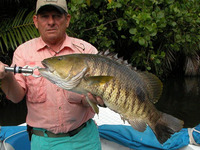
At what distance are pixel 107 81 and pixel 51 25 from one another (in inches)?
28.6

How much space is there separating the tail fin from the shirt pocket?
41.7 inches

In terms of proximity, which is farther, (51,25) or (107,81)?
(51,25)

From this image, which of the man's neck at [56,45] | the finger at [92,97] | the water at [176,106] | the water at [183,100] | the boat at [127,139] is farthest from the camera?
the water at [183,100]

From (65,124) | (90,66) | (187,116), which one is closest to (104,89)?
(90,66)

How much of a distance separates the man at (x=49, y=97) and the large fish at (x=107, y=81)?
0.29m

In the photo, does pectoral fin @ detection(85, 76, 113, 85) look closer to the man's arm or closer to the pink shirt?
the pink shirt

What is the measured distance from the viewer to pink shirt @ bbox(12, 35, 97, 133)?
6.11ft

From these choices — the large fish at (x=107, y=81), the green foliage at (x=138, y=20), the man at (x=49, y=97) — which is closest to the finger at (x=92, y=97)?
the large fish at (x=107, y=81)

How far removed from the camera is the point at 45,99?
187cm

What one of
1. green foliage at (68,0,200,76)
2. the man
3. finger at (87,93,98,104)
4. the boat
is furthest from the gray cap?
green foliage at (68,0,200,76)

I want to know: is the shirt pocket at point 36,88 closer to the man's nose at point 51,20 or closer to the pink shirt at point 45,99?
the pink shirt at point 45,99

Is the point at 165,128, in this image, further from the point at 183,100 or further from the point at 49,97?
the point at 183,100

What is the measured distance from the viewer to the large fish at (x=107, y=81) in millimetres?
1615

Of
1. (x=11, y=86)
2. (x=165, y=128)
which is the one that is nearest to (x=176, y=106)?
(x=165, y=128)
